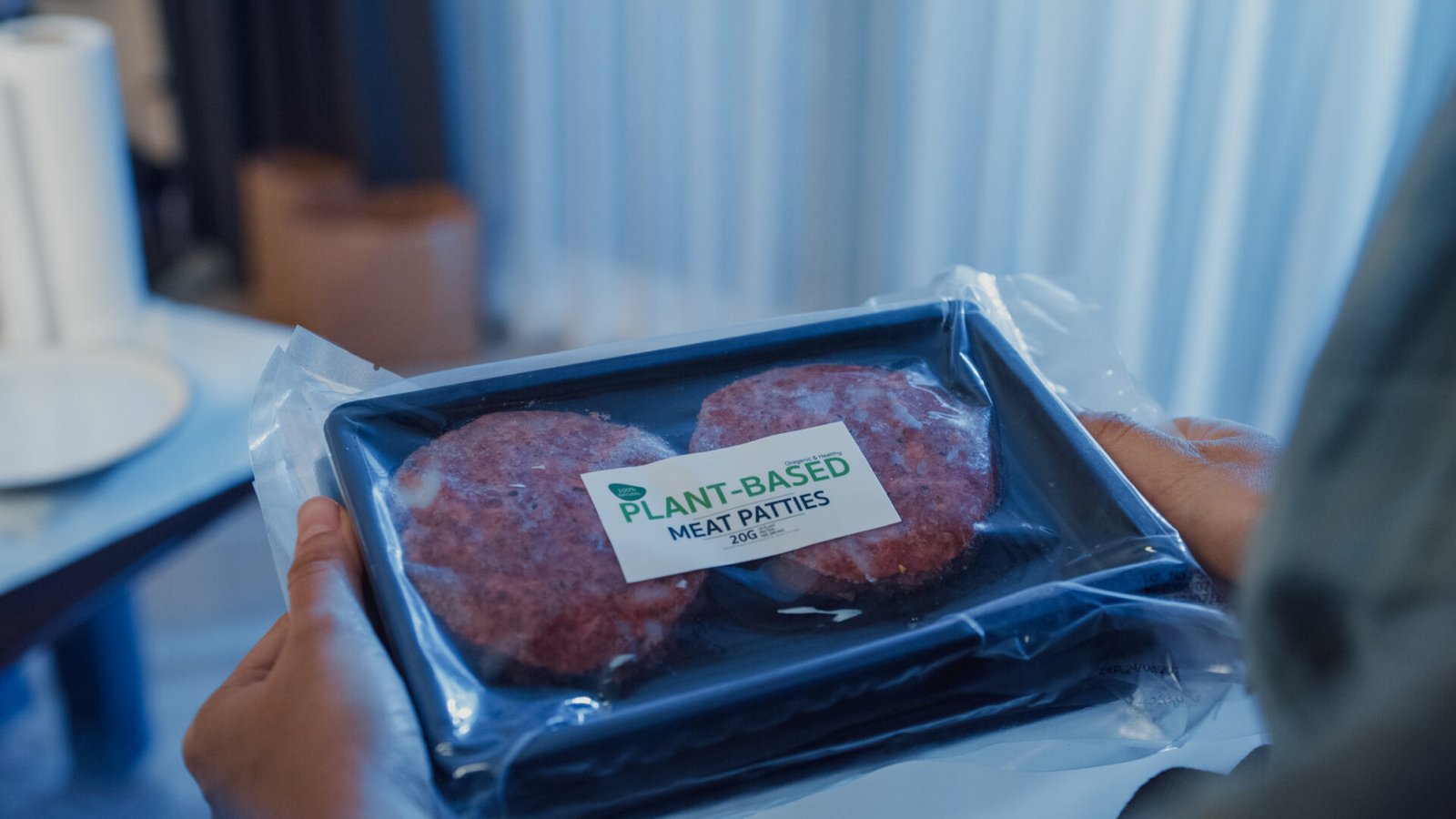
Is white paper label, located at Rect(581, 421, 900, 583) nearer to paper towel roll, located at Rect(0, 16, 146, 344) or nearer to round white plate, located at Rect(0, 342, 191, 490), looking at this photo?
round white plate, located at Rect(0, 342, 191, 490)

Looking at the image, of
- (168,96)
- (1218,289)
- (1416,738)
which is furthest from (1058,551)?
(168,96)

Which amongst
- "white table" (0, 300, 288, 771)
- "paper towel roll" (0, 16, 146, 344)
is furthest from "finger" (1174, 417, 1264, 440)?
"paper towel roll" (0, 16, 146, 344)

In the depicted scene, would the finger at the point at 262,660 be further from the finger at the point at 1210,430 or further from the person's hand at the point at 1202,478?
the finger at the point at 1210,430

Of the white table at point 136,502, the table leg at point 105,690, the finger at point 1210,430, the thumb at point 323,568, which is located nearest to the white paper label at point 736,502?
the thumb at point 323,568

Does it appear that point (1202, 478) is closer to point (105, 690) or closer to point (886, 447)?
point (886, 447)

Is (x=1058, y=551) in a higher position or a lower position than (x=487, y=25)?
lower

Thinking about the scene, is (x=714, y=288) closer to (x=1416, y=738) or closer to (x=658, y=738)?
(x=658, y=738)
